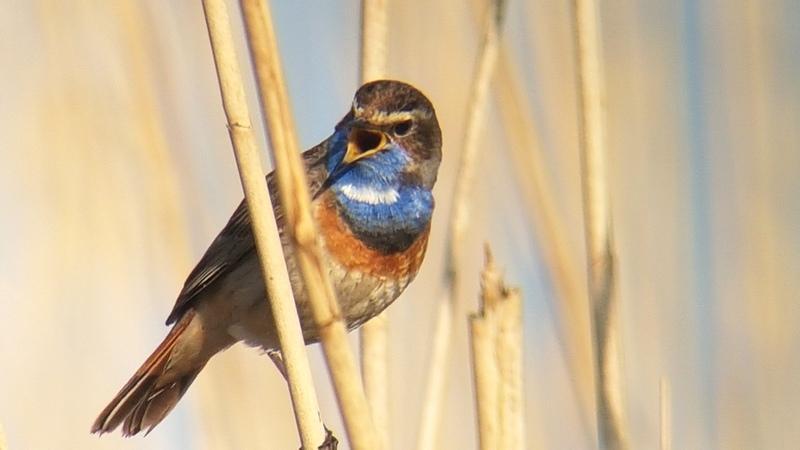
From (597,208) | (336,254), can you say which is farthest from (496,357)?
(336,254)

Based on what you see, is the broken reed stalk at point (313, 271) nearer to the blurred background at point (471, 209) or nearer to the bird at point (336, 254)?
the bird at point (336, 254)

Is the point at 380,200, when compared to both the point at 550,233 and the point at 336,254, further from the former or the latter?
the point at 550,233

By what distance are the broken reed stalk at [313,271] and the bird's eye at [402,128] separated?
95cm

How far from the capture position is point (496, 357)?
2.02m

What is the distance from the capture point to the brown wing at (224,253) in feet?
9.25

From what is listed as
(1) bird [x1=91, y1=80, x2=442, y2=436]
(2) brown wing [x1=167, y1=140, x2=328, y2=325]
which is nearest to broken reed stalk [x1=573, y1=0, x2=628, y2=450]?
(1) bird [x1=91, y1=80, x2=442, y2=436]

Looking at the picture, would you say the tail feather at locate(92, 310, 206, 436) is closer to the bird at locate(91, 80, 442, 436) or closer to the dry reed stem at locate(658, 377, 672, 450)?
the bird at locate(91, 80, 442, 436)

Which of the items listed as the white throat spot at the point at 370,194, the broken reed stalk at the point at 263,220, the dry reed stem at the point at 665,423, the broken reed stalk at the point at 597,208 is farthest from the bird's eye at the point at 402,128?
the broken reed stalk at the point at 263,220

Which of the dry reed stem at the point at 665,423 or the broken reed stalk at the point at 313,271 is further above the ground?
the broken reed stalk at the point at 313,271

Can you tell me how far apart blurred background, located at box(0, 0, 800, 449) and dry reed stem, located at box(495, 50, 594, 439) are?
7.4 inches

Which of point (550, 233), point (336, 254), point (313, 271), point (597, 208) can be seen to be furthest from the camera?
point (336, 254)

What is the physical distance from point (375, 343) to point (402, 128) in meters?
0.52

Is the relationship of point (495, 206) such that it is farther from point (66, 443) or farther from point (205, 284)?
point (66, 443)

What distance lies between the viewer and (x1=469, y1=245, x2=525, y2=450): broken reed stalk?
1.98 metres
